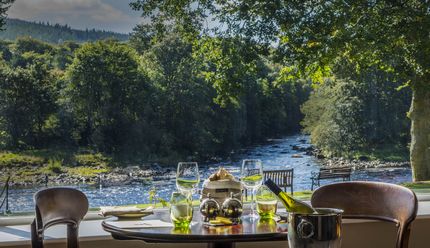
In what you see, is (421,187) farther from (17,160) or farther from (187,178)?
(17,160)

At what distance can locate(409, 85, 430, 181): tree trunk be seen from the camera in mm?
4281

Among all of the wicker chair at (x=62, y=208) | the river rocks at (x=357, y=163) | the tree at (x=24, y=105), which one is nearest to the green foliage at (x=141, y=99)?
the tree at (x=24, y=105)

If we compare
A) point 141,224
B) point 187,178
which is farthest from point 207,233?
point 187,178

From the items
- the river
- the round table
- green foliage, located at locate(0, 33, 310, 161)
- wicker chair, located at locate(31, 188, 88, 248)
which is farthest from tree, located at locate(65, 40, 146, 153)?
the round table

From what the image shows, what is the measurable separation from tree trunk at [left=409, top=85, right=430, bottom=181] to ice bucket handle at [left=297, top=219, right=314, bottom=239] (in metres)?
3.08

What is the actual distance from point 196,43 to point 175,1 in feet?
0.90

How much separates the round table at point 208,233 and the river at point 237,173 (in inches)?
54.1

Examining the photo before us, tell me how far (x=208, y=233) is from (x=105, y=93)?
1800 mm

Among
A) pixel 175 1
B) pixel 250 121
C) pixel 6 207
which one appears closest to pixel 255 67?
pixel 250 121

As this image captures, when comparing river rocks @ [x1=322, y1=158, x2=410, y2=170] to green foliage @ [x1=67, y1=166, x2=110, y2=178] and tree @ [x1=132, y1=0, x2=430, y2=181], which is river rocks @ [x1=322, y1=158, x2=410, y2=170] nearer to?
tree @ [x1=132, y1=0, x2=430, y2=181]

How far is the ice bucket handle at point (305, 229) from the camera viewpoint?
4.60 feet

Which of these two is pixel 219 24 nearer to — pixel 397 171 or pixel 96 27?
pixel 96 27

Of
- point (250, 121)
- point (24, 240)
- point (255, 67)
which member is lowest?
point (24, 240)

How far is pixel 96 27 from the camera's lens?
3.91 m
